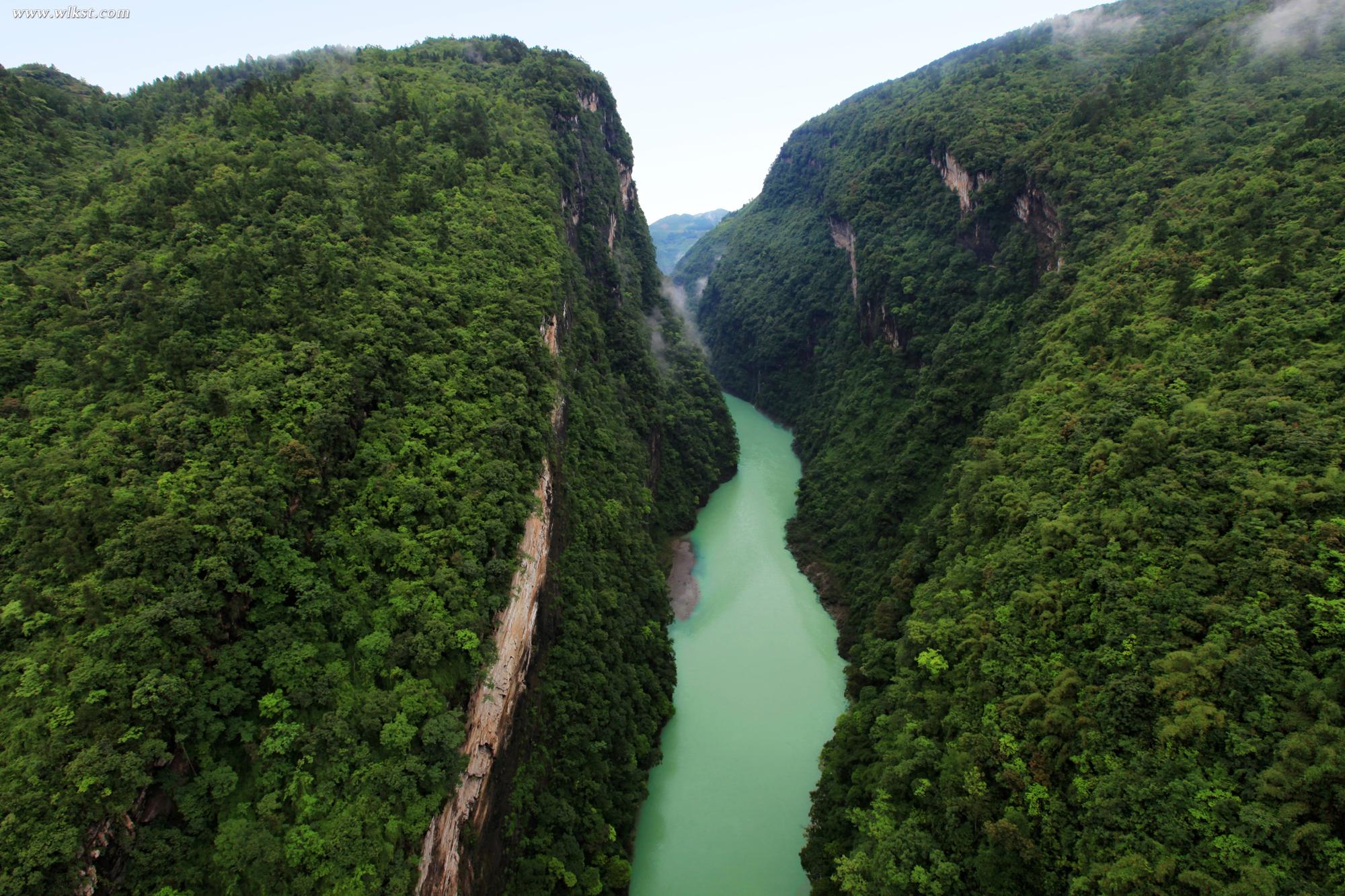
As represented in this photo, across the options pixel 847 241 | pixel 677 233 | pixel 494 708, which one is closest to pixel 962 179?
pixel 847 241

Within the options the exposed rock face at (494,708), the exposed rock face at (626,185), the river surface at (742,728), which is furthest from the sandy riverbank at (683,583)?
the exposed rock face at (626,185)

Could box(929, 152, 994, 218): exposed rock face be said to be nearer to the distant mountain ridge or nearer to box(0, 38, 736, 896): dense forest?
box(0, 38, 736, 896): dense forest

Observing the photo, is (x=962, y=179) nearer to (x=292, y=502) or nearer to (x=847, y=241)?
(x=847, y=241)

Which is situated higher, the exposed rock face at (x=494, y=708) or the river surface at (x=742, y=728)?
the exposed rock face at (x=494, y=708)

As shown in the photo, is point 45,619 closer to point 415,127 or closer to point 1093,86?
point 415,127

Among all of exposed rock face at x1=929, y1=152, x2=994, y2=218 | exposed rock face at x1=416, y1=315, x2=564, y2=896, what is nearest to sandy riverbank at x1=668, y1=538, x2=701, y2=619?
exposed rock face at x1=416, y1=315, x2=564, y2=896

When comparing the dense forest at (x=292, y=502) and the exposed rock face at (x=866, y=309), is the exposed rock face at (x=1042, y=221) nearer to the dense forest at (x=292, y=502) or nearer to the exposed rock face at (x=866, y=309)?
the exposed rock face at (x=866, y=309)

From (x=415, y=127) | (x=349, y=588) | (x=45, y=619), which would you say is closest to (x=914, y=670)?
(x=349, y=588)
